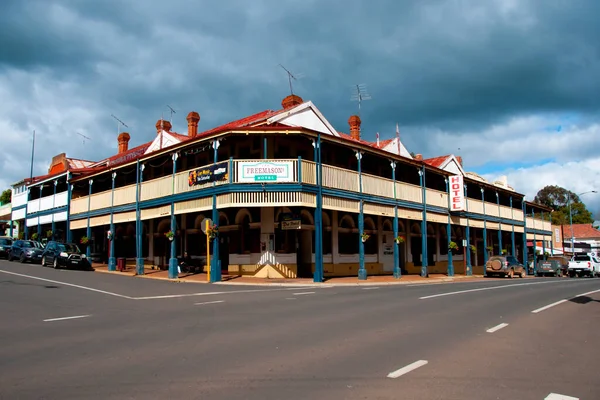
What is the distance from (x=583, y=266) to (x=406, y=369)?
38.5 meters

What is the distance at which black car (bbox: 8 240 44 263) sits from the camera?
31.7 m

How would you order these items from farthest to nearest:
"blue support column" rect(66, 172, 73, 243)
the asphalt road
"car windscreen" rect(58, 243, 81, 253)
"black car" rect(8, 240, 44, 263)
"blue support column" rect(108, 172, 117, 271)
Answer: "blue support column" rect(66, 172, 73, 243) → "black car" rect(8, 240, 44, 263) → "blue support column" rect(108, 172, 117, 271) → "car windscreen" rect(58, 243, 81, 253) → the asphalt road

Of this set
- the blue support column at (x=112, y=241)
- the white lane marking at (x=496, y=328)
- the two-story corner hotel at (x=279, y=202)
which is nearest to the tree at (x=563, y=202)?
the two-story corner hotel at (x=279, y=202)

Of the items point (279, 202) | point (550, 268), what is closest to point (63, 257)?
point (279, 202)

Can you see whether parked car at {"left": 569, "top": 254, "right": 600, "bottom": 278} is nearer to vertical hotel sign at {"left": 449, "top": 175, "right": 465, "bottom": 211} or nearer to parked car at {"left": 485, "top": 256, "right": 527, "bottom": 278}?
parked car at {"left": 485, "top": 256, "right": 527, "bottom": 278}

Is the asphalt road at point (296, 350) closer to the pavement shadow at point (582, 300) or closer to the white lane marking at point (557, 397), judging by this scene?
the white lane marking at point (557, 397)

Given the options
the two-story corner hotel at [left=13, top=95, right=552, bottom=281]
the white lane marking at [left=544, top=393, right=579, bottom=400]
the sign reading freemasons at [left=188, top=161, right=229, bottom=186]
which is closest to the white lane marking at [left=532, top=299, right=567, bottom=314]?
the white lane marking at [left=544, top=393, right=579, bottom=400]

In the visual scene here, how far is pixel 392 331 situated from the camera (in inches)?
352

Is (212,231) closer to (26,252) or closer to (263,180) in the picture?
→ (263,180)

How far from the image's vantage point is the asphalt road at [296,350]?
5.40 metres

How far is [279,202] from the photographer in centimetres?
2214

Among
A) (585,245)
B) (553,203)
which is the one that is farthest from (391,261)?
(553,203)

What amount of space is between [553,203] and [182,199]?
317 ft

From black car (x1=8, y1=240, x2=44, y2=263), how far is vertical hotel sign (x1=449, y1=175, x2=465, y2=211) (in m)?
27.9
